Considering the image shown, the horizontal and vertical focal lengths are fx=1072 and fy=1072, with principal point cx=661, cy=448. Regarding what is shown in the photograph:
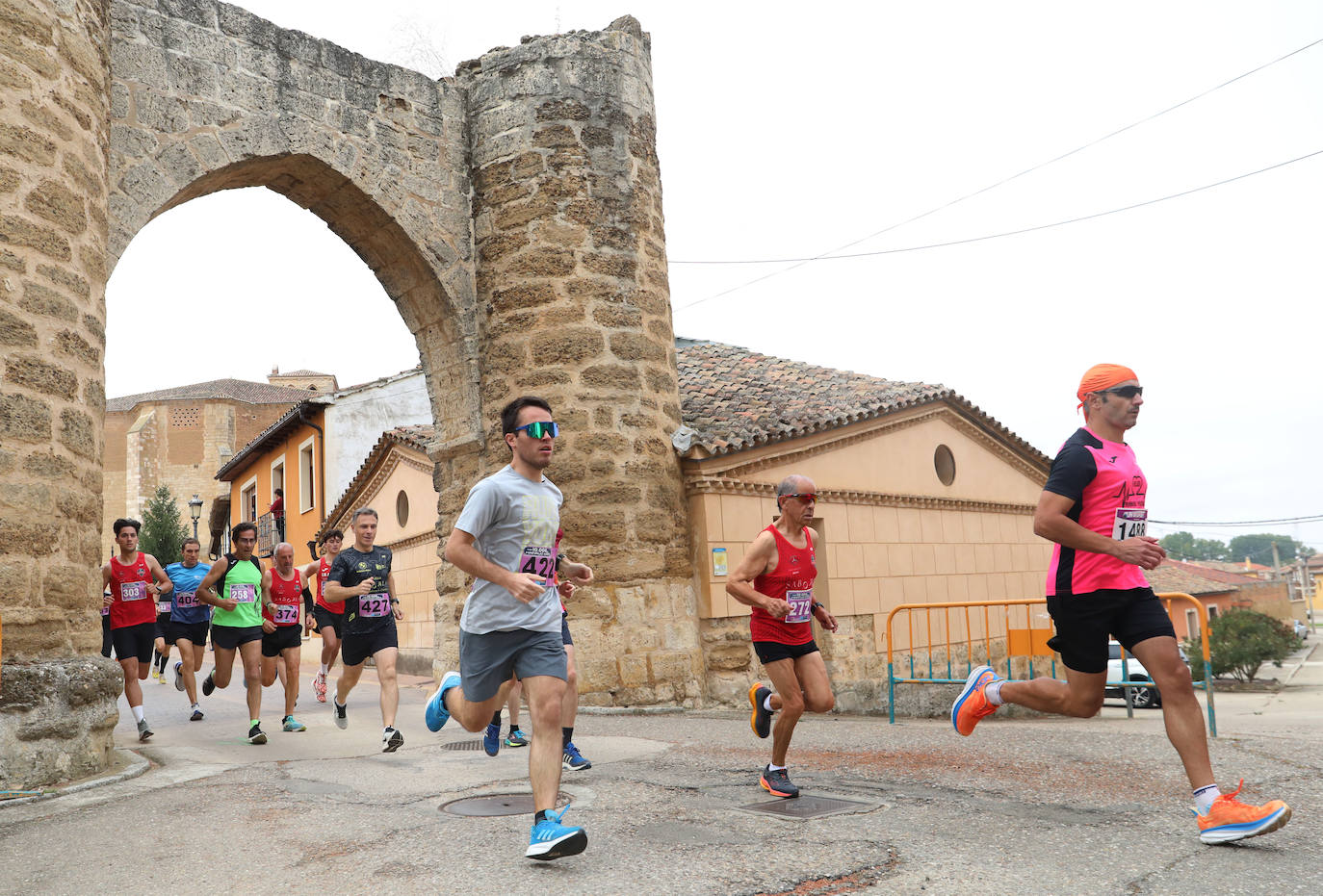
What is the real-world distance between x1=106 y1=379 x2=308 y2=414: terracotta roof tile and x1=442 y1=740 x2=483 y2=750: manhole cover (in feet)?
157

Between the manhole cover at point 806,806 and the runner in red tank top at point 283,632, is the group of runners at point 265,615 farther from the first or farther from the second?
the manhole cover at point 806,806

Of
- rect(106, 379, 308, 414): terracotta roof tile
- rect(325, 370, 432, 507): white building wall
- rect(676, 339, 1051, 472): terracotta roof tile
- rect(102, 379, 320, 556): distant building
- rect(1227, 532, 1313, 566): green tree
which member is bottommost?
rect(1227, 532, 1313, 566): green tree

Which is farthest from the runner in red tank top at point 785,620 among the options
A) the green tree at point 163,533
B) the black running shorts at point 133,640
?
the green tree at point 163,533

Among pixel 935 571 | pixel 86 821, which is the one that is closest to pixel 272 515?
pixel 935 571

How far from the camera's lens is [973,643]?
626 inches

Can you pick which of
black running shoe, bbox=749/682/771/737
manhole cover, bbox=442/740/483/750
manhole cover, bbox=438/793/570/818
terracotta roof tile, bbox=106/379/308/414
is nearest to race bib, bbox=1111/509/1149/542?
black running shoe, bbox=749/682/771/737

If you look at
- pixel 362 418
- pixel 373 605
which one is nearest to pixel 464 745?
pixel 373 605

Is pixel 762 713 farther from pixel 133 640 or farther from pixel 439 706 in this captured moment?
pixel 133 640

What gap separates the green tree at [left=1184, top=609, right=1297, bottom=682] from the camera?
1276 inches

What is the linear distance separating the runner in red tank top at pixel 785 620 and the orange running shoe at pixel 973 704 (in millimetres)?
610

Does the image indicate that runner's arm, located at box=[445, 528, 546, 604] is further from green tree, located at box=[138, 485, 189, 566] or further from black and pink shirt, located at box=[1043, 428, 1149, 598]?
green tree, located at box=[138, 485, 189, 566]

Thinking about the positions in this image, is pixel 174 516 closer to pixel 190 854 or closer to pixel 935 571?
pixel 935 571

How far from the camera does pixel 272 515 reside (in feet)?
95.8

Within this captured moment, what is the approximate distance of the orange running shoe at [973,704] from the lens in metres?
4.88
